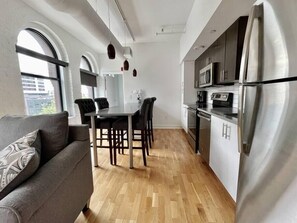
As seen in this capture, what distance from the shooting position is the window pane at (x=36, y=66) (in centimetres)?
298

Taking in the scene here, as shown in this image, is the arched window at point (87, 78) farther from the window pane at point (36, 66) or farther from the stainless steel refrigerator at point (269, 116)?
the stainless steel refrigerator at point (269, 116)

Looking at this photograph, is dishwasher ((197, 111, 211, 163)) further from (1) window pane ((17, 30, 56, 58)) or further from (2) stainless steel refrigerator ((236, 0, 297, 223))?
(1) window pane ((17, 30, 56, 58))

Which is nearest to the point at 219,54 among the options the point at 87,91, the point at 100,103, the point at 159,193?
the point at 159,193

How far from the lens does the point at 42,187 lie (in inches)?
34.5

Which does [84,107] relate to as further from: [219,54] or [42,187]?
[219,54]

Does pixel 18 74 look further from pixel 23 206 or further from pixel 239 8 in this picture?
pixel 239 8

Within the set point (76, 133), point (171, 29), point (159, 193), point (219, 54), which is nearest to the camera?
point (76, 133)

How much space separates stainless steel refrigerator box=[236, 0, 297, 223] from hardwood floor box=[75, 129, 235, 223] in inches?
27.2

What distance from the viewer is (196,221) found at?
57.6 inches

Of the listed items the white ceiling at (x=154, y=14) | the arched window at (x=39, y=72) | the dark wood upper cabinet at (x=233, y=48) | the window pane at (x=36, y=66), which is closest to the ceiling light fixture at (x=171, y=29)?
the white ceiling at (x=154, y=14)

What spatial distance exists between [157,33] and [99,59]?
2.63 metres

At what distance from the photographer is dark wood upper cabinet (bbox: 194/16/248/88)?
196cm

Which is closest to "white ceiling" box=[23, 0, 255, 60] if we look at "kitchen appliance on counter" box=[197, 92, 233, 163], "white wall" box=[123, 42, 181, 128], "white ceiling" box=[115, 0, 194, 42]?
"white ceiling" box=[115, 0, 194, 42]

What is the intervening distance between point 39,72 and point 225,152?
3870 mm
